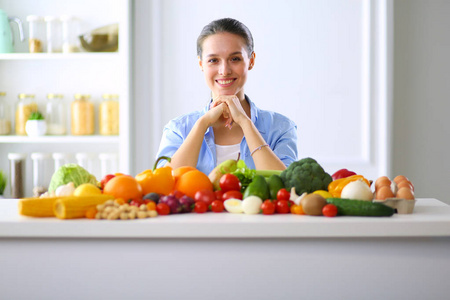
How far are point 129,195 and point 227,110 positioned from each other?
1.08 metres

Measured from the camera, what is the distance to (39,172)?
10.4ft

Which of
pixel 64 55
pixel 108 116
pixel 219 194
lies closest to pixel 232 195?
pixel 219 194

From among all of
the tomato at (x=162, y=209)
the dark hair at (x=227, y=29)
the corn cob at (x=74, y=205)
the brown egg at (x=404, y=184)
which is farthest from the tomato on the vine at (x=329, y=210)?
the dark hair at (x=227, y=29)

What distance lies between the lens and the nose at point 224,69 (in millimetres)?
2219

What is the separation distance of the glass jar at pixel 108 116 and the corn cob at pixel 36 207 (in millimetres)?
2001

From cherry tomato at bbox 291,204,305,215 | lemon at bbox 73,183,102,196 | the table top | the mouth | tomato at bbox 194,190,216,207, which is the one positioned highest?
the mouth

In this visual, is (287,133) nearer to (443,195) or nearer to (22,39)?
(443,195)

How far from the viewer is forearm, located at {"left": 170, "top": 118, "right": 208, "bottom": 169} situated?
6.91 ft

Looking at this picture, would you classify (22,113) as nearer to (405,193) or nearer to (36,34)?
(36,34)

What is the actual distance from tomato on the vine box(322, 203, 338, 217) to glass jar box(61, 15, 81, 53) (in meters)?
2.40

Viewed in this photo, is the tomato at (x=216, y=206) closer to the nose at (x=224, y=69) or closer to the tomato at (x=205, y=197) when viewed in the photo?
the tomato at (x=205, y=197)

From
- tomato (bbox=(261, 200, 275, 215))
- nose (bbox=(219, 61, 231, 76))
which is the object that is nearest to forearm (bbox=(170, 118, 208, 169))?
nose (bbox=(219, 61, 231, 76))

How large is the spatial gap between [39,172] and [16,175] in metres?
0.14

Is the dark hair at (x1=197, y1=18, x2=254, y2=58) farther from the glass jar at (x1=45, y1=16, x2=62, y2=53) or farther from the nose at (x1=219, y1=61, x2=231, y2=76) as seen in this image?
the glass jar at (x1=45, y1=16, x2=62, y2=53)
